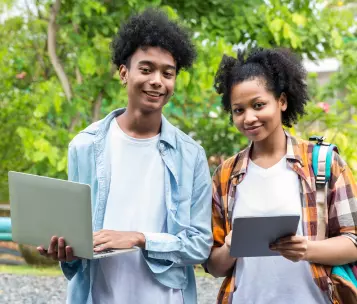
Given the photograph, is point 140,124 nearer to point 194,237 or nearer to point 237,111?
point 237,111

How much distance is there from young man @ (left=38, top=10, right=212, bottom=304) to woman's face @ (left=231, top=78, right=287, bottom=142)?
0.70 ft

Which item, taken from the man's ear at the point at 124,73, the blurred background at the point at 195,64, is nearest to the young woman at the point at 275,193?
the man's ear at the point at 124,73

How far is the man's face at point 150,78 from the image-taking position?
9.69 feet

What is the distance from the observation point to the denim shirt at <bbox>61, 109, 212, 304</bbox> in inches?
113

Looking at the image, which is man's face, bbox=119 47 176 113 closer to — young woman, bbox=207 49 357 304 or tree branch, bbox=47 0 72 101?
young woman, bbox=207 49 357 304

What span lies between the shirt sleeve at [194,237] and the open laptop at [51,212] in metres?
0.12

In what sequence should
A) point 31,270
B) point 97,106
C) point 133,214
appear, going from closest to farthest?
1. point 133,214
2. point 97,106
3. point 31,270

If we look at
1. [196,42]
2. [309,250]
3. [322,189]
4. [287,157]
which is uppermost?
[196,42]

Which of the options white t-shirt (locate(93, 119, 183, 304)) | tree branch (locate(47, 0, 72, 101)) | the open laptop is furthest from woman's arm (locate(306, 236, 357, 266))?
tree branch (locate(47, 0, 72, 101))

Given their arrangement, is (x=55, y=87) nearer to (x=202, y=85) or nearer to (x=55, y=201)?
(x=202, y=85)

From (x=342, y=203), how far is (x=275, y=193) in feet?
0.79

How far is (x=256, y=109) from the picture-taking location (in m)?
2.97

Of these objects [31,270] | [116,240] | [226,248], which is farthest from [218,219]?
[31,270]

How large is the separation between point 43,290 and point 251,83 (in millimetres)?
3998
